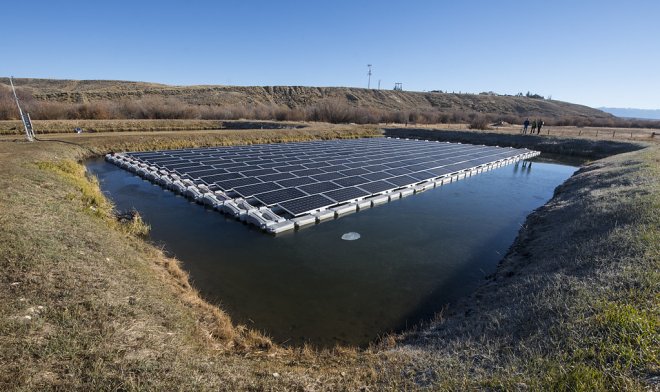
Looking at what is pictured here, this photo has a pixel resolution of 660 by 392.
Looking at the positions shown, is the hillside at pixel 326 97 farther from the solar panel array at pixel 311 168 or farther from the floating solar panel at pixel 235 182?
the floating solar panel at pixel 235 182

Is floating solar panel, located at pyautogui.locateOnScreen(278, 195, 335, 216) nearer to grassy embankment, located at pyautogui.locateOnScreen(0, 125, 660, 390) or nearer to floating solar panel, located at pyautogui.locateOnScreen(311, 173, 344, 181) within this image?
floating solar panel, located at pyautogui.locateOnScreen(311, 173, 344, 181)

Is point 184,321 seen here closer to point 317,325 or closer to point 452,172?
point 317,325

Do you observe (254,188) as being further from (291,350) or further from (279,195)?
(291,350)

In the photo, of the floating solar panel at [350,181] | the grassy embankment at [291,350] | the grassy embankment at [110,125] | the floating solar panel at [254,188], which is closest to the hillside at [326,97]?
the grassy embankment at [110,125]

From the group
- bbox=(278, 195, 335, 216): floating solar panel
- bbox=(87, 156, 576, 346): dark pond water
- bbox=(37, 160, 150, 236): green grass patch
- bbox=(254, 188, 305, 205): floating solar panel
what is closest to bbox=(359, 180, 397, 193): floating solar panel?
bbox=(87, 156, 576, 346): dark pond water

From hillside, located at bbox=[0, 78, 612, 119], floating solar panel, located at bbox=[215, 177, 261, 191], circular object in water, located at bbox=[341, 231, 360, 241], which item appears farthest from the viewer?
hillside, located at bbox=[0, 78, 612, 119]

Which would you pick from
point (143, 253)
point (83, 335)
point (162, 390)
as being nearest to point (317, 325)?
point (162, 390)

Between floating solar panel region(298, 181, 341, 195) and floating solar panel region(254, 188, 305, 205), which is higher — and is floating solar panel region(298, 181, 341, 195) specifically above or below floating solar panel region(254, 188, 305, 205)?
above
